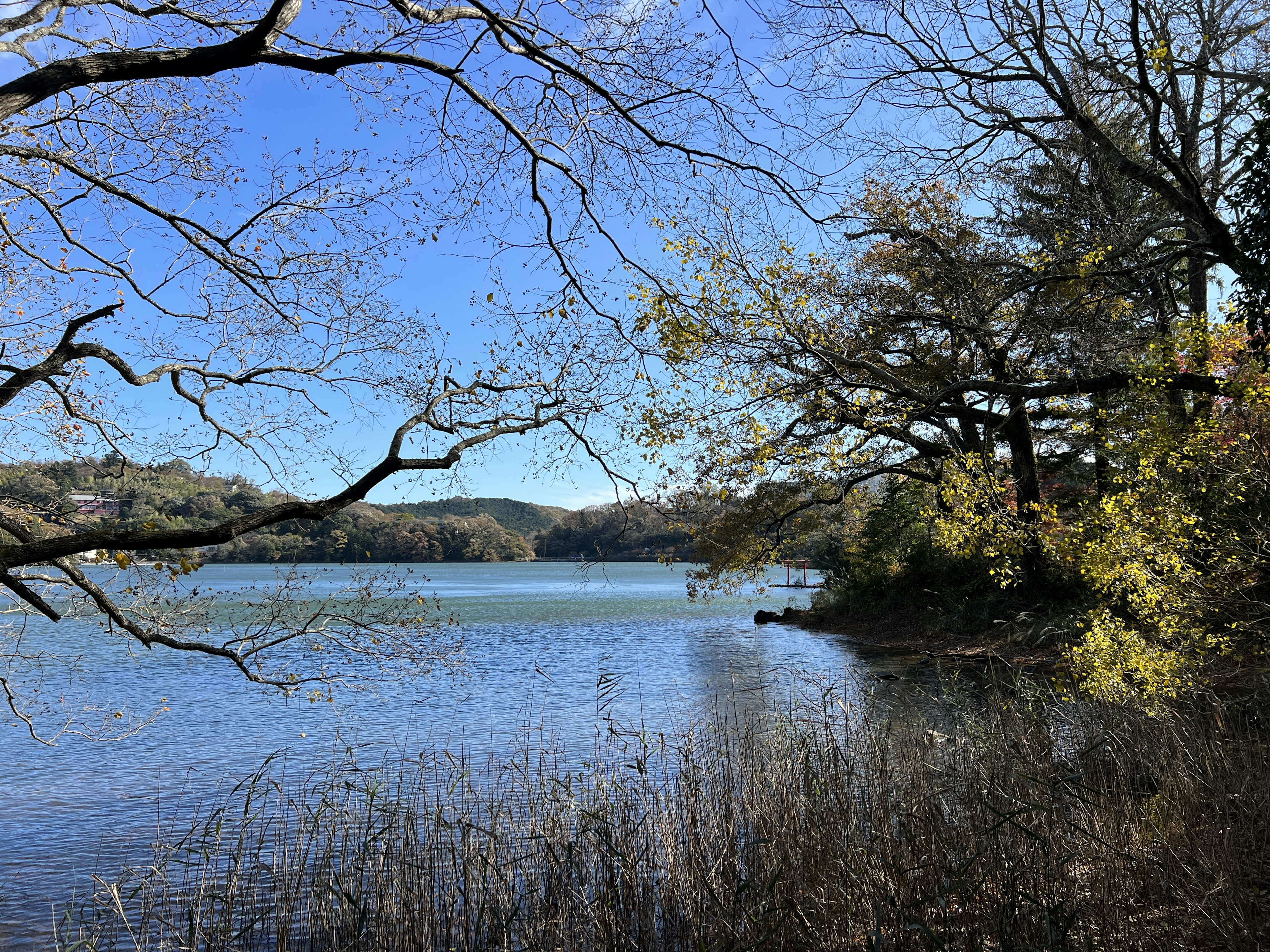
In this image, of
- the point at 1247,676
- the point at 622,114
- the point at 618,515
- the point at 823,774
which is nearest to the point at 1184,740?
the point at 823,774

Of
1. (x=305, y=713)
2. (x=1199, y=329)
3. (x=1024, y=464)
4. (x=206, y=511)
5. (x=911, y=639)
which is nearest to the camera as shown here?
(x=206, y=511)

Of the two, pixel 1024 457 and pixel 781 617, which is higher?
pixel 1024 457

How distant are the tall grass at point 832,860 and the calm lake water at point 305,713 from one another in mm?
1099

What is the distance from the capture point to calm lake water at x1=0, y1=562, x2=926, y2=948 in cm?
808

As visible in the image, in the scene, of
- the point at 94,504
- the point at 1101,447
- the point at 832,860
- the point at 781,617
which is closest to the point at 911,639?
the point at 1101,447

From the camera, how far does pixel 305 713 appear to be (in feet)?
45.9

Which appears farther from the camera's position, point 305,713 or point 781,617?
point 781,617

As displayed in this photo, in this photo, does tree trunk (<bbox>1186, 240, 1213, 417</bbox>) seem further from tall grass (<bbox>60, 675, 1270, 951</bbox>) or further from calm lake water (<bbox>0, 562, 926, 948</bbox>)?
calm lake water (<bbox>0, 562, 926, 948</bbox>)

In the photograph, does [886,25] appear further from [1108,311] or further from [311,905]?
[311,905]

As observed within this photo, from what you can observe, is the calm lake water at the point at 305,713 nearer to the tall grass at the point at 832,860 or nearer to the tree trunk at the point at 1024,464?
the tall grass at the point at 832,860

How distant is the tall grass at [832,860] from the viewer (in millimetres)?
3760

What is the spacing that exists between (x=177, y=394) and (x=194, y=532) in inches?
117

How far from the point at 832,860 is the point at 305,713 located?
12.0 m

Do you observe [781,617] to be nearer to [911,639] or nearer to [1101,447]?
[911,639]
